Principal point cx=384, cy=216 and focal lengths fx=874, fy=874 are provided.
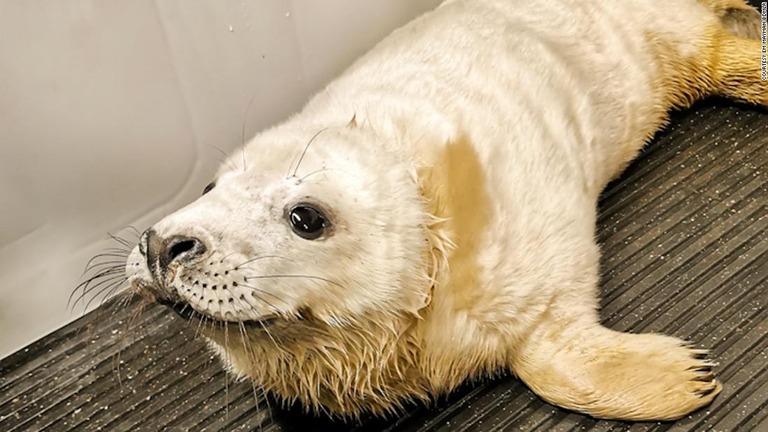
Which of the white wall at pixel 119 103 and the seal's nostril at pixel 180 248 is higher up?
the white wall at pixel 119 103

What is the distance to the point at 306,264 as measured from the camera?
998mm

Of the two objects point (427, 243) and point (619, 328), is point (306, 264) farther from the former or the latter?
point (619, 328)

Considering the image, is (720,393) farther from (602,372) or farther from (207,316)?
(207,316)

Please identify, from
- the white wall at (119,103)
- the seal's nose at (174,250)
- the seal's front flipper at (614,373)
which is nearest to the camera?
the seal's nose at (174,250)

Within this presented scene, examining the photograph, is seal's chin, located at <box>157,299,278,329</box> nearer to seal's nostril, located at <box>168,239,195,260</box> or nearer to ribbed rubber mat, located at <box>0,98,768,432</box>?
seal's nostril, located at <box>168,239,195,260</box>

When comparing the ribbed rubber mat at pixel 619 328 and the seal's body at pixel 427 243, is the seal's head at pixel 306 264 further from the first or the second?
the ribbed rubber mat at pixel 619 328

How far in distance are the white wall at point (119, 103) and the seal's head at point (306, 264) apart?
512 millimetres

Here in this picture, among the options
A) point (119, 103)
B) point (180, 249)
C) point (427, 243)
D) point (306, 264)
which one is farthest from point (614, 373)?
point (119, 103)

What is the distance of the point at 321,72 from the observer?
5.69 ft

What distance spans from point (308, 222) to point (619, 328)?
1.75ft

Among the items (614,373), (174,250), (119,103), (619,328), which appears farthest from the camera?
(119,103)

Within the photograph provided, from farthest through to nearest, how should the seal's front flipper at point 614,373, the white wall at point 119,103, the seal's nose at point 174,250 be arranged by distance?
the white wall at point 119,103 < the seal's front flipper at point 614,373 < the seal's nose at point 174,250

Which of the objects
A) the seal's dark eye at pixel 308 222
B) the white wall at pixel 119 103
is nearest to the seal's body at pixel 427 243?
the seal's dark eye at pixel 308 222

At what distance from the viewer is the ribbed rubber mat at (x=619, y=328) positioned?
3.96 ft
